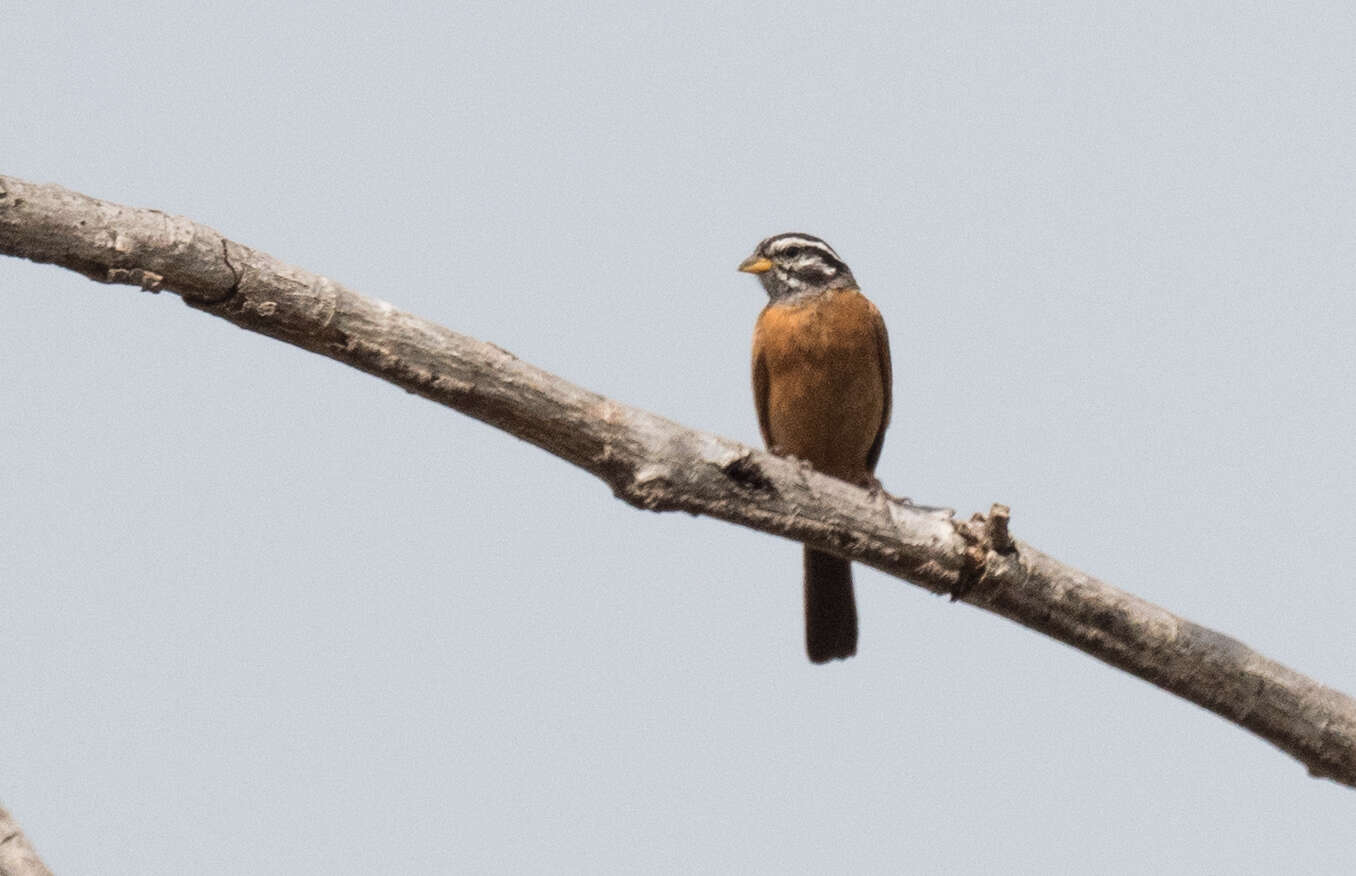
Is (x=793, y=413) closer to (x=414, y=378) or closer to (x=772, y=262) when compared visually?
(x=772, y=262)

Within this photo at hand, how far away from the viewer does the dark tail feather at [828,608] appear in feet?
29.2

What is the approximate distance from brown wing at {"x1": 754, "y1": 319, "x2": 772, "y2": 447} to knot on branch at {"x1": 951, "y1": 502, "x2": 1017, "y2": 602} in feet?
9.11

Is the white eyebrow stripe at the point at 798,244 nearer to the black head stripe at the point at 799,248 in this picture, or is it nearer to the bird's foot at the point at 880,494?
the black head stripe at the point at 799,248

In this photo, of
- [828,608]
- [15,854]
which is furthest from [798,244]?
[15,854]

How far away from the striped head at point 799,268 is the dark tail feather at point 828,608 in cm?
159

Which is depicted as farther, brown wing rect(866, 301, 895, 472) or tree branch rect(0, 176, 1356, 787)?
brown wing rect(866, 301, 895, 472)

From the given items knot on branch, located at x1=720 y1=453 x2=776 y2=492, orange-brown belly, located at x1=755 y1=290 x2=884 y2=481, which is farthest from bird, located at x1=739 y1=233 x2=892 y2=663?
knot on branch, located at x1=720 y1=453 x2=776 y2=492

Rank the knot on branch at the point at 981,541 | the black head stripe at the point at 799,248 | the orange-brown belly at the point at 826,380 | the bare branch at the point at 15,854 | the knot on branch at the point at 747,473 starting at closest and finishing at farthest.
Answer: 1. the bare branch at the point at 15,854
2. the knot on branch at the point at 747,473
3. the knot on branch at the point at 981,541
4. the orange-brown belly at the point at 826,380
5. the black head stripe at the point at 799,248

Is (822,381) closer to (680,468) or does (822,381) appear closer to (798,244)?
(798,244)

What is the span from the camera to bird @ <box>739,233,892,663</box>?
329 inches

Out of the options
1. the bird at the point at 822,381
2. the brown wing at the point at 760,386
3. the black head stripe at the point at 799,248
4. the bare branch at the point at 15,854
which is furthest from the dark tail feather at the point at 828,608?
the bare branch at the point at 15,854

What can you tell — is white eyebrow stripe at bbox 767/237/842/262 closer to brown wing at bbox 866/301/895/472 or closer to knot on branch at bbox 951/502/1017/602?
brown wing at bbox 866/301/895/472

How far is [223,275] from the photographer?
4918mm

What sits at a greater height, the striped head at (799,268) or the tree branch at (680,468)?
the striped head at (799,268)
